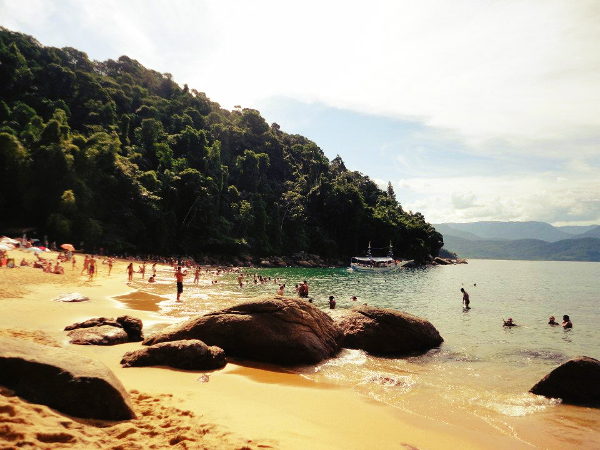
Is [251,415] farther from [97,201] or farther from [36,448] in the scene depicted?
[97,201]

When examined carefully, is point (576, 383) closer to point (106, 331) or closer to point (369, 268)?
point (106, 331)

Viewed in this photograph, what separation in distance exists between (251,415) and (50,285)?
21172 mm

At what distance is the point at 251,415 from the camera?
621 cm

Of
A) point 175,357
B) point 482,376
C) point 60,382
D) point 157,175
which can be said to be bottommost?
point 482,376

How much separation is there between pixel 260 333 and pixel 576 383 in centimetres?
903

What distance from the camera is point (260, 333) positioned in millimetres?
11094

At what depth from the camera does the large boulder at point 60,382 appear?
454 centimetres

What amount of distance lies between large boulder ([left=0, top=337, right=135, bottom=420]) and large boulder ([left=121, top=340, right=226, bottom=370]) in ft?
13.2

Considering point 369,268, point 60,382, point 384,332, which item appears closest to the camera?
point 60,382

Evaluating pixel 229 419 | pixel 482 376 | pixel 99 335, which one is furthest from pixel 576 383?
pixel 99 335

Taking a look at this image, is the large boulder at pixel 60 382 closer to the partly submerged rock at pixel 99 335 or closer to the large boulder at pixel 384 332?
the partly submerged rock at pixel 99 335

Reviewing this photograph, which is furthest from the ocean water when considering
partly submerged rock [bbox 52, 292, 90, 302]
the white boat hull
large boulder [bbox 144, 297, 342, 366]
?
the white boat hull

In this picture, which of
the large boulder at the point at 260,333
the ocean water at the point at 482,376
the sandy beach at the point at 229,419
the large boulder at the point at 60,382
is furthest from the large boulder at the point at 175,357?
the large boulder at the point at 60,382

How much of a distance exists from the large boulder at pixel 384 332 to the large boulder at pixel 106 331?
783 cm
